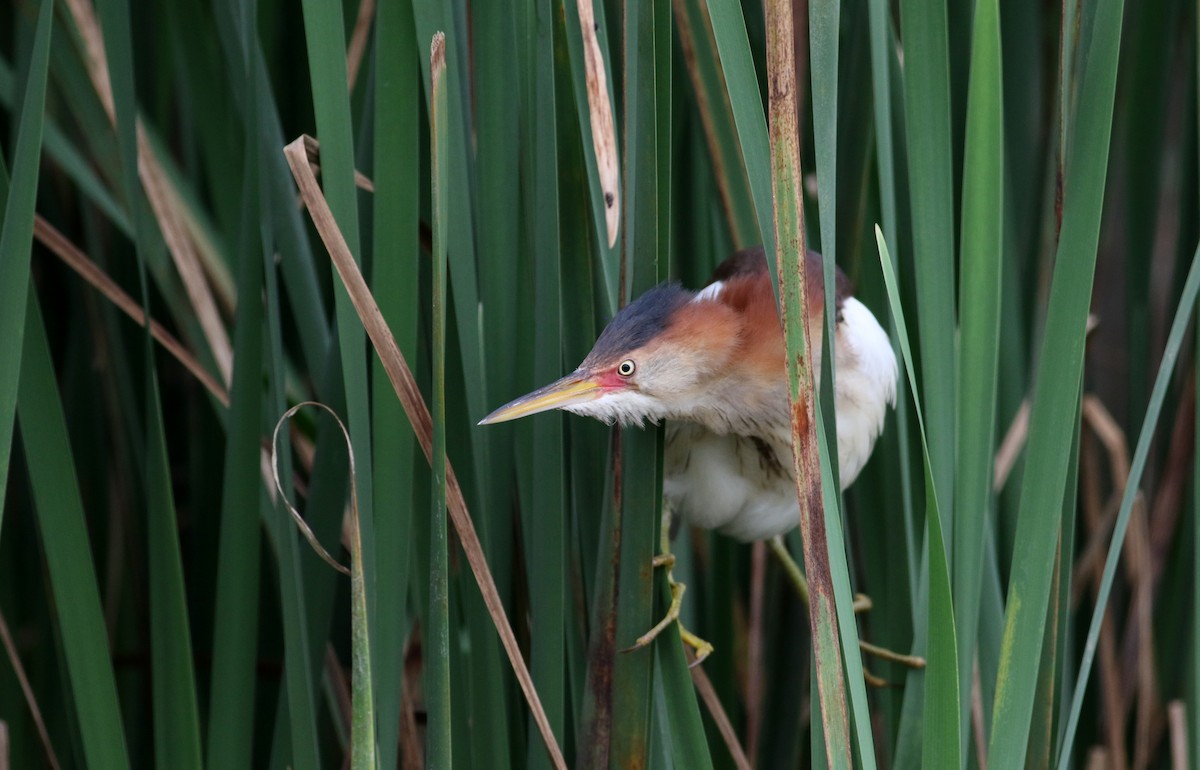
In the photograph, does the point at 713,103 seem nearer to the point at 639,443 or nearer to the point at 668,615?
the point at 639,443

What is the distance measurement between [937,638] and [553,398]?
307 millimetres

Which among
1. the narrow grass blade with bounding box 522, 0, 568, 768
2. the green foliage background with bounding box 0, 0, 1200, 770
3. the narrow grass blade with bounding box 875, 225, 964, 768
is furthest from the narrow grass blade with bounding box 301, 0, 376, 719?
the narrow grass blade with bounding box 875, 225, 964, 768

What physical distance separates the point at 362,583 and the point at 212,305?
678mm

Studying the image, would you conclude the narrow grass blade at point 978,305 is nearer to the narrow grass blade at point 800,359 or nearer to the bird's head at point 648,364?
the narrow grass blade at point 800,359

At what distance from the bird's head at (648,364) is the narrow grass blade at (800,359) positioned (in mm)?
169

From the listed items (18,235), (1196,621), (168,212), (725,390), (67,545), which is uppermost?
(168,212)

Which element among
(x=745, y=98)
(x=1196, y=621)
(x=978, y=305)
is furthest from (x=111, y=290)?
(x=1196, y=621)

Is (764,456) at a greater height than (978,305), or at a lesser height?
lesser

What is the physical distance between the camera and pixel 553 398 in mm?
849

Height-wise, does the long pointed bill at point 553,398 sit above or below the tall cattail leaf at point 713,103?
below

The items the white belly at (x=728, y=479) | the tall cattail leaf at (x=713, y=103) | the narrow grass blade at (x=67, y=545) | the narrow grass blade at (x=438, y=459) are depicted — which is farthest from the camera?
the white belly at (x=728, y=479)

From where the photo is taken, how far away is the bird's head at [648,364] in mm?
864

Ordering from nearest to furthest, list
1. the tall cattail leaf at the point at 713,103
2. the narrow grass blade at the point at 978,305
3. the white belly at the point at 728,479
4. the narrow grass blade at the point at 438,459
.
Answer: the narrow grass blade at the point at 438,459
the narrow grass blade at the point at 978,305
the tall cattail leaf at the point at 713,103
the white belly at the point at 728,479

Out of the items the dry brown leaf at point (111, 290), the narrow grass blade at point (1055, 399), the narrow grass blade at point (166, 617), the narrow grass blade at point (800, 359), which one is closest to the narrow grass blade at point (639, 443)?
the narrow grass blade at point (800, 359)
